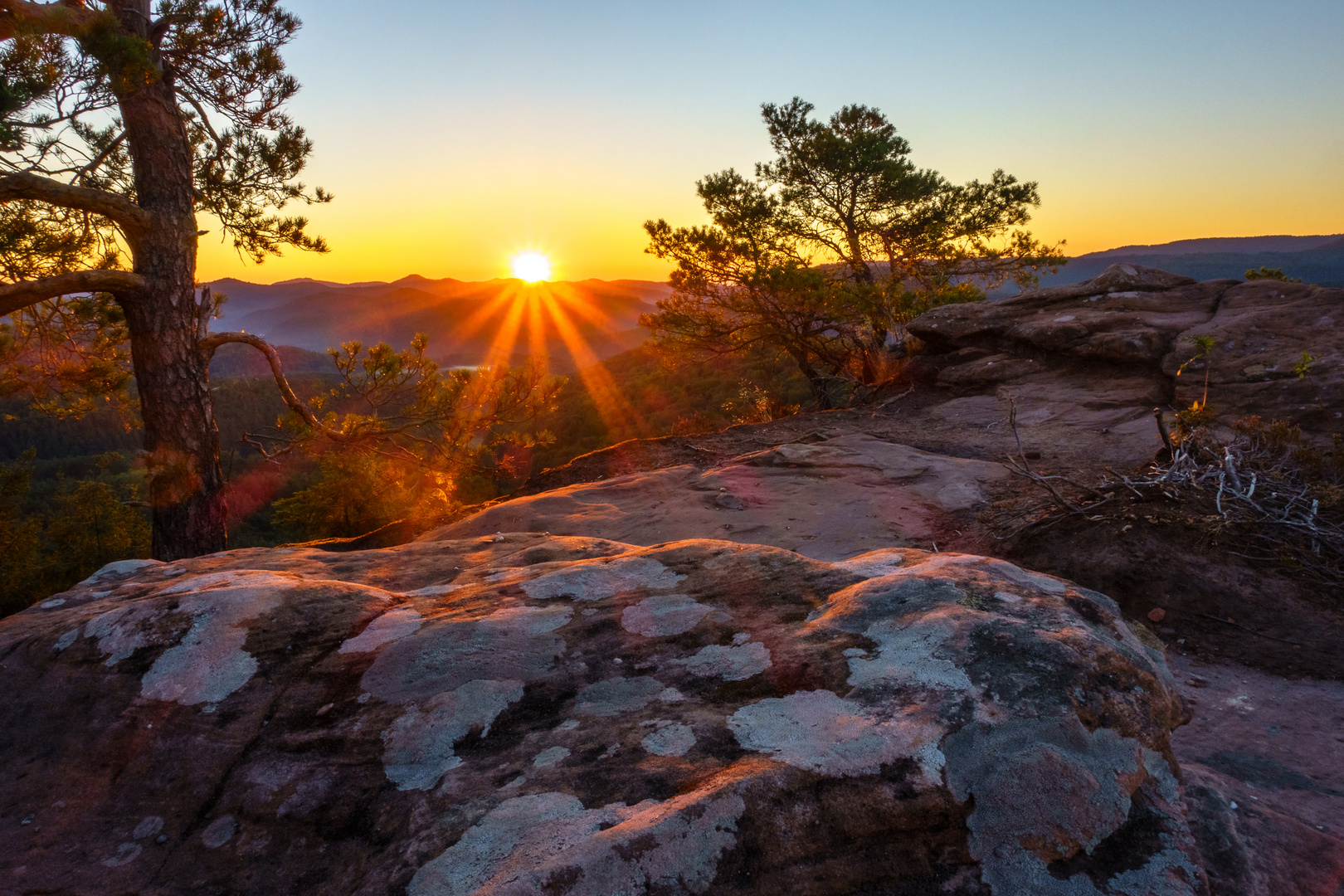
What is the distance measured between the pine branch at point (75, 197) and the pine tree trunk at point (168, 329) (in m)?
0.14

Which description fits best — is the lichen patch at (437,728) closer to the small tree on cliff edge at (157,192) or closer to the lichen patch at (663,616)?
the lichen patch at (663,616)

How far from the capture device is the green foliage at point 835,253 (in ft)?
45.5

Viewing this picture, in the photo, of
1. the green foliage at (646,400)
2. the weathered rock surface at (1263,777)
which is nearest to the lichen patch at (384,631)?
the weathered rock surface at (1263,777)

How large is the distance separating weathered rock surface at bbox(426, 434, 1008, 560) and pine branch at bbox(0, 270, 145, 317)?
336 centimetres

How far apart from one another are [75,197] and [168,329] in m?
1.16

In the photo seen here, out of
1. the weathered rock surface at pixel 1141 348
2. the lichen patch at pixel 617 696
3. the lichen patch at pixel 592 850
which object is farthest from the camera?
the weathered rock surface at pixel 1141 348

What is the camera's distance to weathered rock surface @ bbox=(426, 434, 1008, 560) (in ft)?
16.8

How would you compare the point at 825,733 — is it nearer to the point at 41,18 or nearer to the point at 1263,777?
the point at 1263,777

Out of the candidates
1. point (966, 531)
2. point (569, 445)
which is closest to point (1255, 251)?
point (569, 445)

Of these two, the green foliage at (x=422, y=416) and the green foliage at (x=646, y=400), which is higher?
the green foliage at (x=422, y=416)

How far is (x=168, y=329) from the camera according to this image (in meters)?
5.76

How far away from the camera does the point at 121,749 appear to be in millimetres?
1574

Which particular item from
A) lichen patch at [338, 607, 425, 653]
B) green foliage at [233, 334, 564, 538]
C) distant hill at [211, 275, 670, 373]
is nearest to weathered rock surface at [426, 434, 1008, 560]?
green foliage at [233, 334, 564, 538]

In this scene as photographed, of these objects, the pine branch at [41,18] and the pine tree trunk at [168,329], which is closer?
the pine branch at [41,18]
